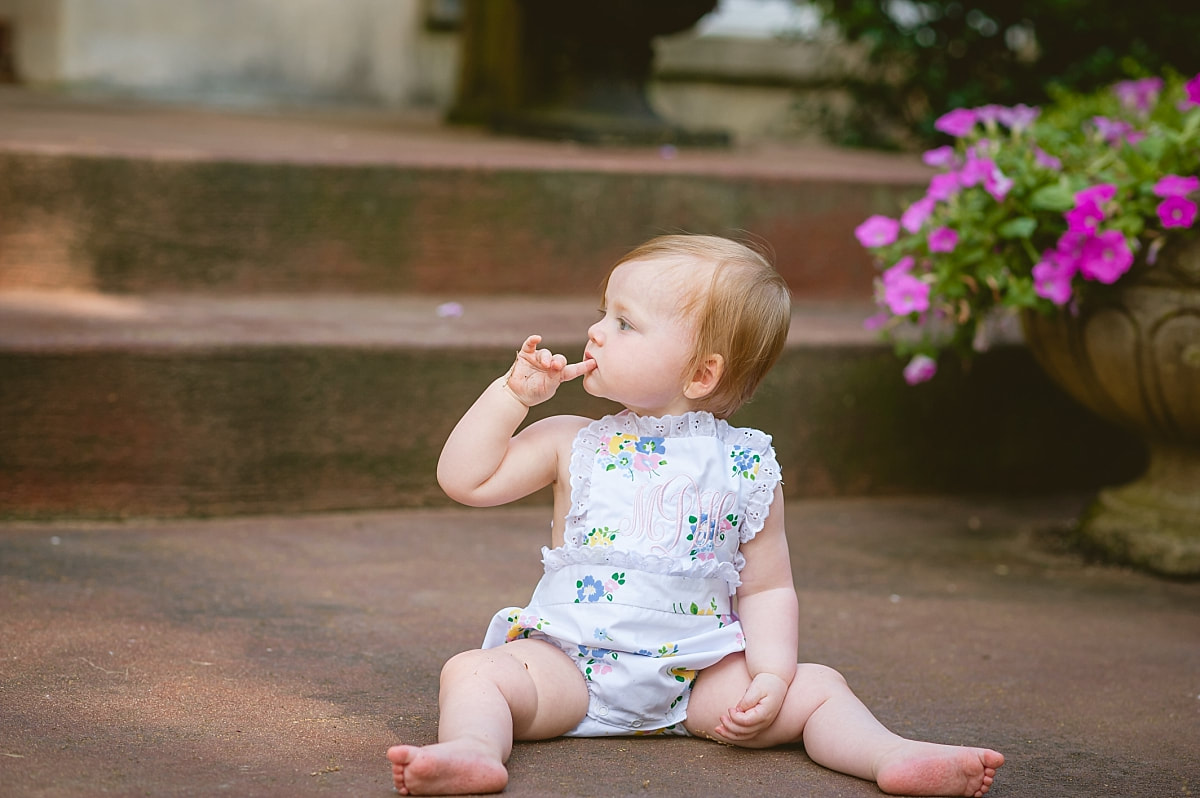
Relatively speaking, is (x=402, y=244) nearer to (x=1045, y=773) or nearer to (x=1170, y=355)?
(x=1170, y=355)

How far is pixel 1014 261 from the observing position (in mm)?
2754

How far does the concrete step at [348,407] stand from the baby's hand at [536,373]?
1176 mm

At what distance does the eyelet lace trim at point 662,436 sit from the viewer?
6.00 ft

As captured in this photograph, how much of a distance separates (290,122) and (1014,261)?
3.18 metres

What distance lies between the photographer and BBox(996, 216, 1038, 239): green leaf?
2.65 meters

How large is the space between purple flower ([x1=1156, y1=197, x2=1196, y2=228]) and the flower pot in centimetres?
9

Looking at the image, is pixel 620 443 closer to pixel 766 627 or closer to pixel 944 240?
pixel 766 627

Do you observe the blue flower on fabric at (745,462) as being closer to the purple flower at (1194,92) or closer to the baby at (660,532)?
the baby at (660,532)

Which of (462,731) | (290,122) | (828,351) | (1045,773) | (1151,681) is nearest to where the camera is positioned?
(462,731)

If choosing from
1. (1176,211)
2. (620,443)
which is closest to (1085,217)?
(1176,211)

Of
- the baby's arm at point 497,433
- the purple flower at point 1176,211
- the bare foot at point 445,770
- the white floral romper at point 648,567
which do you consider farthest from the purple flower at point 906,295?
the bare foot at point 445,770

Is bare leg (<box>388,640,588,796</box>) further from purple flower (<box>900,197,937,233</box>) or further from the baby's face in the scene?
purple flower (<box>900,197,937,233</box>)

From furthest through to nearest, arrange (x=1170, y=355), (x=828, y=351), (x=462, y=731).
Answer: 1. (x=828, y=351)
2. (x=1170, y=355)
3. (x=462, y=731)

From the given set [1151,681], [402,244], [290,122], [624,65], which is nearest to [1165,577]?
[1151,681]
